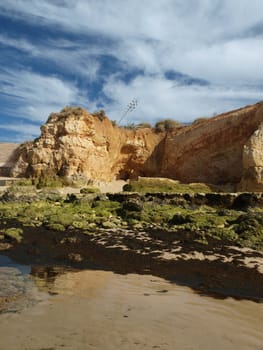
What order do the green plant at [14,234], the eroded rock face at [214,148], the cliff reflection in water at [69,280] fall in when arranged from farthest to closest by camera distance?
the eroded rock face at [214,148] → the green plant at [14,234] → the cliff reflection in water at [69,280]

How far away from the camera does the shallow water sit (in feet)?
13.6

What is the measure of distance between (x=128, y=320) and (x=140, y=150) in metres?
34.6

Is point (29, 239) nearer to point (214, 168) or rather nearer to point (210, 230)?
point (210, 230)

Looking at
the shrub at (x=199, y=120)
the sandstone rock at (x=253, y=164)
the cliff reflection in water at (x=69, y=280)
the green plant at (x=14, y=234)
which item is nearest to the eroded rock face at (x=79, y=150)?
the shrub at (x=199, y=120)

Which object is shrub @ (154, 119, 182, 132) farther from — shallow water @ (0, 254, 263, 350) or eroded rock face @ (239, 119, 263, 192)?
shallow water @ (0, 254, 263, 350)

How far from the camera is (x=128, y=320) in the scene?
191 inches

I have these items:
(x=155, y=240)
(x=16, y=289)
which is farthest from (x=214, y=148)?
(x=16, y=289)

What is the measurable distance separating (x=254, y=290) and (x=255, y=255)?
116 inches

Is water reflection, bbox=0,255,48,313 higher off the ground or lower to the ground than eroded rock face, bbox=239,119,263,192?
lower

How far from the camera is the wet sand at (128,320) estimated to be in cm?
411

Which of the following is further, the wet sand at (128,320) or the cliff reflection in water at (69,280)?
the cliff reflection in water at (69,280)

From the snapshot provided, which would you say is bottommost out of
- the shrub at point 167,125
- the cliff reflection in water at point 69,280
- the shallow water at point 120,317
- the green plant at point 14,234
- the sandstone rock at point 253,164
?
the cliff reflection in water at point 69,280

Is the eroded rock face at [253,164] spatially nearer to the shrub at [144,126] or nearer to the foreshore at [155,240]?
the foreshore at [155,240]

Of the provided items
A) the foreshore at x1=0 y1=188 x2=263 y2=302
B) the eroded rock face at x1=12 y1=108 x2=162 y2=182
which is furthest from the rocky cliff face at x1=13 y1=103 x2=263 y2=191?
the foreshore at x1=0 y1=188 x2=263 y2=302
